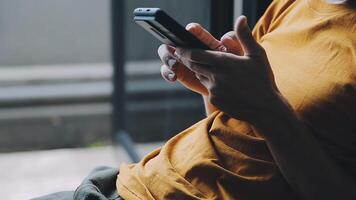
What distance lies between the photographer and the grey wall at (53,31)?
2.92 m

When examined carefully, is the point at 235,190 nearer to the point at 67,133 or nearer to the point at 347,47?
the point at 347,47

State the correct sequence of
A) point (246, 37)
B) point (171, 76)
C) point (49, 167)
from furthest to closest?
point (49, 167), point (171, 76), point (246, 37)

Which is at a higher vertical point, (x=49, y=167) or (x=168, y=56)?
(x=168, y=56)

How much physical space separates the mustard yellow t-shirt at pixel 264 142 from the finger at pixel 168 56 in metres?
0.11

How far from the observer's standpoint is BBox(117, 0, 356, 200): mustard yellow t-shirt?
Answer: 84 centimetres

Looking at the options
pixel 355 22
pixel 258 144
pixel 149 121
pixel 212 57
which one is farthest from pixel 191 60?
pixel 149 121

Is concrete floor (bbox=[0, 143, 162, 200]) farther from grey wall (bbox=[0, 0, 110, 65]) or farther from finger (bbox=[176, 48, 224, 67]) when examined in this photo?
finger (bbox=[176, 48, 224, 67])

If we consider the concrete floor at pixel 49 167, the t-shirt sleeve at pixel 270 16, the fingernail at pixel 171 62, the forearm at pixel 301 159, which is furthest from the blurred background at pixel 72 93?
the forearm at pixel 301 159

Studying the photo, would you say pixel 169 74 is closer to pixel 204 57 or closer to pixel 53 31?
pixel 204 57

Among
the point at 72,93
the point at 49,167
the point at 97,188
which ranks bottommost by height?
the point at 49,167

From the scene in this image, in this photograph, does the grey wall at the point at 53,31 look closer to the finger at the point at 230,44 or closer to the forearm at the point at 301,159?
the finger at the point at 230,44

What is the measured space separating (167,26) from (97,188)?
0.32m

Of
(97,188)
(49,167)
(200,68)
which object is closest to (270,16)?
(200,68)

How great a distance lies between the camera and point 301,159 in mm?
801
